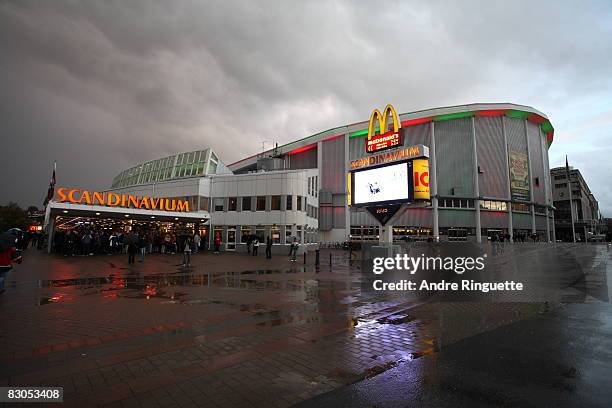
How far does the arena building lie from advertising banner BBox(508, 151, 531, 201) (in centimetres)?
21

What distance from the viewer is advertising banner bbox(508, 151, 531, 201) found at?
6581 centimetres

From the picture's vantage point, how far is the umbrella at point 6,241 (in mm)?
9609

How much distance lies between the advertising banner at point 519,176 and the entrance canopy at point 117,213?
58297 mm

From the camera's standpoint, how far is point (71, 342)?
5.75 m

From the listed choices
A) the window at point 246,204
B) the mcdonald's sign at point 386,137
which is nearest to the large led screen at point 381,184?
the mcdonald's sign at point 386,137

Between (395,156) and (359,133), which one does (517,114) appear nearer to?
(359,133)

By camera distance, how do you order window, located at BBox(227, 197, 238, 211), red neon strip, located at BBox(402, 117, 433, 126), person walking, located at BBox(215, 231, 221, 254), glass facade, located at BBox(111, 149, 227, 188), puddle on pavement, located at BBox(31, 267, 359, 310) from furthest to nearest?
red neon strip, located at BBox(402, 117, 433, 126)
glass facade, located at BBox(111, 149, 227, 188)
window, located at BBox(227, 197, 238, 211)
person walking, located at BBox(215, 231, 221, 254)
puddle on pavement, located at BBox(31, 267, 359, 310)

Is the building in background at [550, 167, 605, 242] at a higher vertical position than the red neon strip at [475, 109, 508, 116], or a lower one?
lower

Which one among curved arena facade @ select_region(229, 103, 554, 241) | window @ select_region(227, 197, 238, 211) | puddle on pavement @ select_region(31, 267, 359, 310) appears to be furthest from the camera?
curved arena facade @ select_region(229, 103, 554, 241)

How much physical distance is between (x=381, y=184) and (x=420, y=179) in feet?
8.32

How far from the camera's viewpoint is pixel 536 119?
7312cm

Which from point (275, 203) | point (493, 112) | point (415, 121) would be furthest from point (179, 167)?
point (493, 112)

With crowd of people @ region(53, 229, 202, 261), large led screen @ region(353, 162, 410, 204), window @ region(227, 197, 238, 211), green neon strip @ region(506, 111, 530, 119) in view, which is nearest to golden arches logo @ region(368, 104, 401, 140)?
large led screen @ region(353, 162, 410, 204)

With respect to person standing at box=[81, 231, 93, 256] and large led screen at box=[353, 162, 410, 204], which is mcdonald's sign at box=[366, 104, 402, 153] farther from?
person standing at box=[81, 231, 93, 256]
